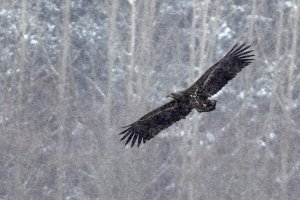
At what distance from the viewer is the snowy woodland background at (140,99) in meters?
25.8

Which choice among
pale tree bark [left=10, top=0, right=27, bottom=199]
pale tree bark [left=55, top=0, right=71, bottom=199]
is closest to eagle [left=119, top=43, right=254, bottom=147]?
pale tree bark [left=10, top=0, right=27, bottom=199]

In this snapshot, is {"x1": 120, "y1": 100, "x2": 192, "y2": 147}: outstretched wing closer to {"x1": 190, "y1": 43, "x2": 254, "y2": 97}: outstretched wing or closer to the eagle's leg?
{"x1": 190, "y1": 43, "x2": 254, "y2": 97}: outstretched wing

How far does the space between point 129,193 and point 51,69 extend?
491cm

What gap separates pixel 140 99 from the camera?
88.8 ft

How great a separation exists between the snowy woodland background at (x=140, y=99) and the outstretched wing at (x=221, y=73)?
13533mm

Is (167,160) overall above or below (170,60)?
below

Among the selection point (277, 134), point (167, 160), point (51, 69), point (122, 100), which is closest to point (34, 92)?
point (51, 69)

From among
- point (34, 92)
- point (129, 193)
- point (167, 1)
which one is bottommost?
point (129, 193)

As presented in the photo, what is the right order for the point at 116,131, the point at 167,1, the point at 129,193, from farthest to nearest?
the point at 167,1 → the point at 116,131 → the point at 129,193

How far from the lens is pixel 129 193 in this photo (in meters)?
24.9

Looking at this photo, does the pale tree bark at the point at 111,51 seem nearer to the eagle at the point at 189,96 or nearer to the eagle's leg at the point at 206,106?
the eagle at the point at 189,96

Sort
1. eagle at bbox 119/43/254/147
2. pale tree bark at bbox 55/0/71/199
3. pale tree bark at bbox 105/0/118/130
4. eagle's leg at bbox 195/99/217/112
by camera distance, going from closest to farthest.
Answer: eagle's leg at bbox 195/99/217/112
eagle at bbox 119/43/254/147
pale tree bark at bbox 55/0/71/199
pale tree bark at bbox 105/0/118/130

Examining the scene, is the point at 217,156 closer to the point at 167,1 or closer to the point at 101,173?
the point at 101,173

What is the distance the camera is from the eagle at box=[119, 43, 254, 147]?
37.2ft
